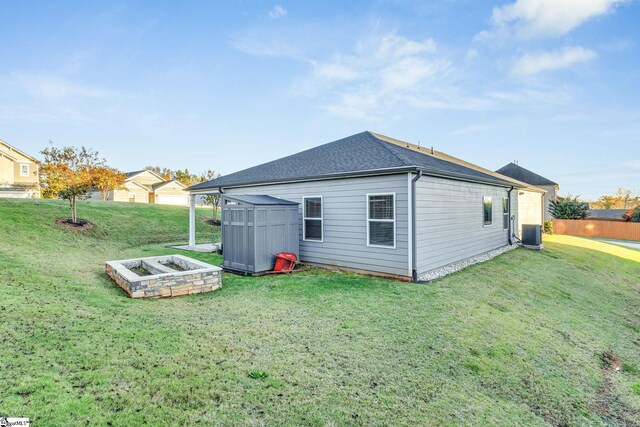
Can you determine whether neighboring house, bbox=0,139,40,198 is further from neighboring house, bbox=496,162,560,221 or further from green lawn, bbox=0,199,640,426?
neighboring house, bbox=496,162,560,221

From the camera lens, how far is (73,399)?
2371mm

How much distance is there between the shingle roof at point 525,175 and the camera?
1104 inches

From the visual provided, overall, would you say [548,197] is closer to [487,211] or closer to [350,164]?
[487,211]

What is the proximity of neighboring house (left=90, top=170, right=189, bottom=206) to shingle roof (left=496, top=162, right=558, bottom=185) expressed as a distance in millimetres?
34647

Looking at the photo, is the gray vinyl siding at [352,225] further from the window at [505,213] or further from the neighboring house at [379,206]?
the window at [505,213]

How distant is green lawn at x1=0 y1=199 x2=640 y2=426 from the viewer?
2561 mm

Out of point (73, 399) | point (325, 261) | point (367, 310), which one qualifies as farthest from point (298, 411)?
point (325, 261)

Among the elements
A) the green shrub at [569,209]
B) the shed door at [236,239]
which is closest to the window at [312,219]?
the shed door at [236,239]

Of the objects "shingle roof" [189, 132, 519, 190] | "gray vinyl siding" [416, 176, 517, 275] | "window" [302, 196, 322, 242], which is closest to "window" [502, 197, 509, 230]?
"gray vinyl siding" [416, 176, 517, 275]

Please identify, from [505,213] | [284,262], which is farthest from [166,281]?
[505,213]

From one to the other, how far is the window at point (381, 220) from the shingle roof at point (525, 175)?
86.5 ft

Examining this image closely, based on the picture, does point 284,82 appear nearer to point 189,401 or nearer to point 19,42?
point 19,42

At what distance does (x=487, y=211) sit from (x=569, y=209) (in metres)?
20.1

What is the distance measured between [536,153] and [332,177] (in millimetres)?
22561
